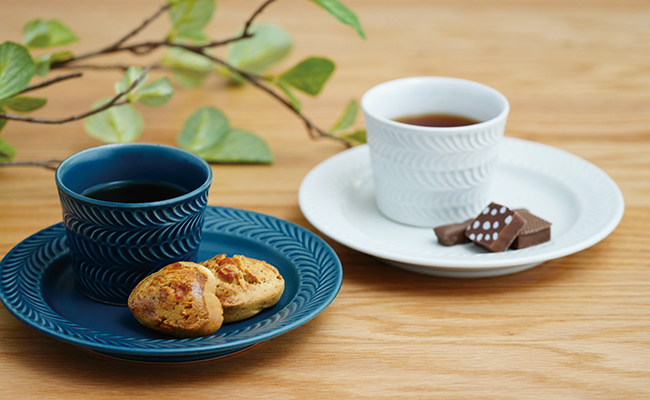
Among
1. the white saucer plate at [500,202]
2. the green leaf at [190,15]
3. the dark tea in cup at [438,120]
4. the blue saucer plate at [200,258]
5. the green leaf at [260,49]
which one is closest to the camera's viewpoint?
the blue saucer plate at [200,258]

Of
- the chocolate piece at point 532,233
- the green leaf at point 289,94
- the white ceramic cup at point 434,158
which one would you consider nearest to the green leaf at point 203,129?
the green leaf at point 289,94

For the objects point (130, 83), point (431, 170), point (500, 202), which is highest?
point (130, 83)

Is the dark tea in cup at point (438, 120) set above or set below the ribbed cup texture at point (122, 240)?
below

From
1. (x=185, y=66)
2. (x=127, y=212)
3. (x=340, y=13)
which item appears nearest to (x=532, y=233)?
(x=340, y=13)

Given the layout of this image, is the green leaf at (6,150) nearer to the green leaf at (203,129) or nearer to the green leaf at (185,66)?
the green leaf at (203,129)

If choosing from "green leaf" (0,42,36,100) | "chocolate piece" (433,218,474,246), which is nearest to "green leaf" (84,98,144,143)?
"green leaf" (0,42,36,100)

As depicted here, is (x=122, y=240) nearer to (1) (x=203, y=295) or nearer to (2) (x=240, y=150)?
(1) (x=203, y=295)

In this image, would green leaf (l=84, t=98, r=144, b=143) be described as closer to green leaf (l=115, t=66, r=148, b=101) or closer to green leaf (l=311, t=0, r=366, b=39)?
green leaf (l=115, t=66, r=148, b=101)

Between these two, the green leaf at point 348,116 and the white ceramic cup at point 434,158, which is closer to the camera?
the white ceramic cup at point 434,158
